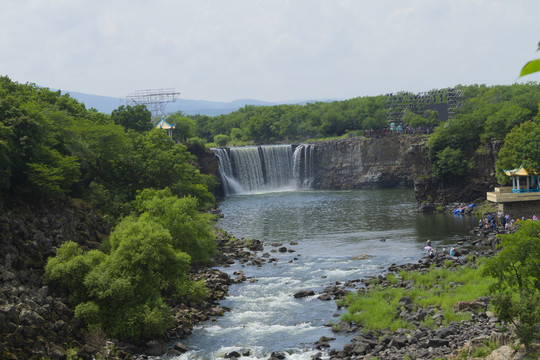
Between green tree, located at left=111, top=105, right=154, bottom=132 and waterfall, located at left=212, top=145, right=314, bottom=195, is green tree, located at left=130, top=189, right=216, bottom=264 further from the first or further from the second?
waterfall, located at left=212, top=145, right=314, bottom=195

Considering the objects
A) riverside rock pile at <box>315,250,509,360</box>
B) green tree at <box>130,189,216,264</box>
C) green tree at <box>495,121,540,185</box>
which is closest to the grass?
riverside rock pile at <box>315,250,509,360</box>

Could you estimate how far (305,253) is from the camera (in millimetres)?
52688

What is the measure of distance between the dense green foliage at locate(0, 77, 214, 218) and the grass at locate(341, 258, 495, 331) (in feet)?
72.0

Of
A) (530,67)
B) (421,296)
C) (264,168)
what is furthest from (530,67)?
(264,168)

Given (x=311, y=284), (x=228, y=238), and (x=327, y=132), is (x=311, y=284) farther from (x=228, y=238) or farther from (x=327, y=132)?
(x=327, y=132)

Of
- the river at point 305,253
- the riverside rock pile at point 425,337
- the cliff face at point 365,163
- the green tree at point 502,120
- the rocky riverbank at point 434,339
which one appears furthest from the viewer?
the cliff face at point 365,163

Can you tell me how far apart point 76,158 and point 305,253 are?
21.9 meters

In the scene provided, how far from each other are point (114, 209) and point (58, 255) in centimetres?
1549

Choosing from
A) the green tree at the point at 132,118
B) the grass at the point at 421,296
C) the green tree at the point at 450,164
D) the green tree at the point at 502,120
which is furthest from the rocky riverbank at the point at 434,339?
the green tree at the point at 132,118

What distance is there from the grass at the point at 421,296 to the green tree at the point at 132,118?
6020 centimetres

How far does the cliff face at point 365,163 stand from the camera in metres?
109

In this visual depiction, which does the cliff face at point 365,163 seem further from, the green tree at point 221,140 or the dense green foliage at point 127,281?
the dense green foliage at point 127,281

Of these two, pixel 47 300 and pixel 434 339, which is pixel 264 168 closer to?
pixel 47 300

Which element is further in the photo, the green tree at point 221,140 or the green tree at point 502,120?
the green tree at point 221,140
